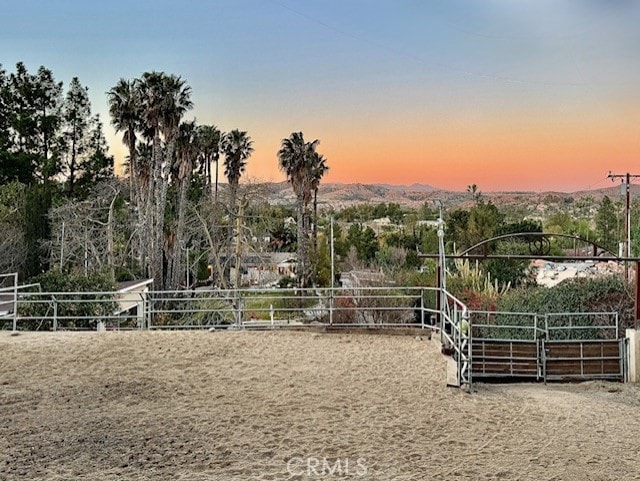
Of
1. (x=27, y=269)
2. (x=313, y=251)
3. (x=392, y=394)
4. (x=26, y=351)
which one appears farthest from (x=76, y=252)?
(x=392, y=394)

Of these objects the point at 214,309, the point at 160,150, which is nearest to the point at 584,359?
the point at 214,309

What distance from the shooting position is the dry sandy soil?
5133 millimetres

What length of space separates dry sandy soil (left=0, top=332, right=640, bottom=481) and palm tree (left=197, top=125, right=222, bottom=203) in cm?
2146

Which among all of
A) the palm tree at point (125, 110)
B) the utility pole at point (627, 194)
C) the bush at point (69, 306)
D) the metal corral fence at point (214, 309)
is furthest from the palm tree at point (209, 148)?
the utility pole at point (627, 194)

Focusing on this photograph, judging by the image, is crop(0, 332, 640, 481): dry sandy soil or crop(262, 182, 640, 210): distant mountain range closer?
crop(0, 332, 640, 481): dry sandy soil

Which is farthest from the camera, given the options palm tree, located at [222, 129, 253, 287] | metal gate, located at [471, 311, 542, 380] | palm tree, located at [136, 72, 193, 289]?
palm tree, located at [222, 129, 253, 287]

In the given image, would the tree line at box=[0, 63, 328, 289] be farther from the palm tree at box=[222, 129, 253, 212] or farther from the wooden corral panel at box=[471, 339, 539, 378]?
the wooden corral panel at box=[471, 339, 539, 378]

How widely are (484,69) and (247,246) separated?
1346 centimetres

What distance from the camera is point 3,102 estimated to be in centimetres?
3384

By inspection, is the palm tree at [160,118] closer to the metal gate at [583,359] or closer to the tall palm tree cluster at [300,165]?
the tall palm tree cluster at [300,165]

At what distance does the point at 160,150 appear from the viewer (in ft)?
77.2

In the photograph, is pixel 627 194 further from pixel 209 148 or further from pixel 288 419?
pixel 209 148

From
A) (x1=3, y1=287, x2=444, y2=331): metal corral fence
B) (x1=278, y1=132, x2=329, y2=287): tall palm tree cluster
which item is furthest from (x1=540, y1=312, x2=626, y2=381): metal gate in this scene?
(x1=278, y1=132, x2=329, y2=287): tall palm tree cluster

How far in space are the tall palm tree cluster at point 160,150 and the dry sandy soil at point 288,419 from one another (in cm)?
1408
